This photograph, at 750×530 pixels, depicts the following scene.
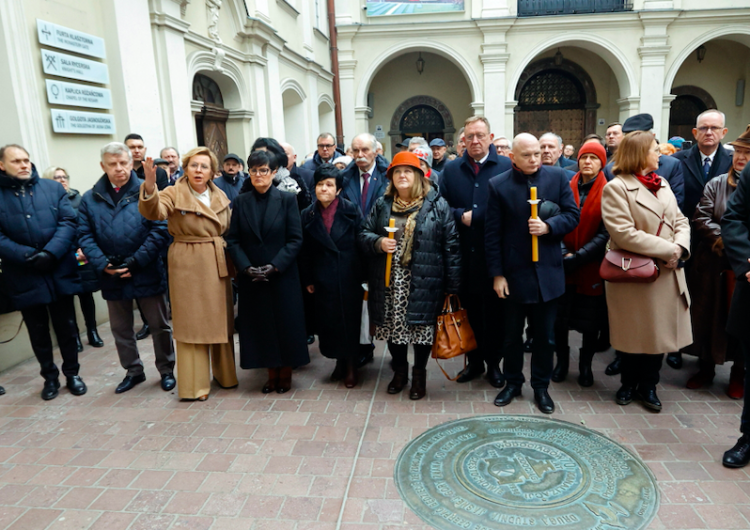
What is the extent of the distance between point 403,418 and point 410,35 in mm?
13529

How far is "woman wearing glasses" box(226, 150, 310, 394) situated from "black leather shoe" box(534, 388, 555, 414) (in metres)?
1.81

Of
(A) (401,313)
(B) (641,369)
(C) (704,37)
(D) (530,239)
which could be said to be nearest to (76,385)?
(A) (401,313)

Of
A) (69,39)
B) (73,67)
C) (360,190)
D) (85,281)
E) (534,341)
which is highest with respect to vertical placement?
(69,39)

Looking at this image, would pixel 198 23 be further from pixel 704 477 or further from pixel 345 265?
pixel 704 477

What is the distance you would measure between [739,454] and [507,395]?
1.44m

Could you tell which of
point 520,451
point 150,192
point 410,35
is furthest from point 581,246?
point 410,35

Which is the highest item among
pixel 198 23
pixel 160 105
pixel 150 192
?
pixel 198 23

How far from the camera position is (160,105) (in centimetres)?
706

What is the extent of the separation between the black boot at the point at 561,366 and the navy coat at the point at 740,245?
143 centimetres

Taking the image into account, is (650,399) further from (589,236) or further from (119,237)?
(119,237)

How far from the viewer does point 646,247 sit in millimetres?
3441

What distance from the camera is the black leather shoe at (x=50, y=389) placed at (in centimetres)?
435

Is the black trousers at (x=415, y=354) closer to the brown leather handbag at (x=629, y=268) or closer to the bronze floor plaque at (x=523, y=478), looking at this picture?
the bronze floor plaque at (x=523, y=478)

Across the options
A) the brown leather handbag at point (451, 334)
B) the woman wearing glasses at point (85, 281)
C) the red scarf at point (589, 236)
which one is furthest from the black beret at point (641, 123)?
the woman wearing glasses at point (85, 281)
